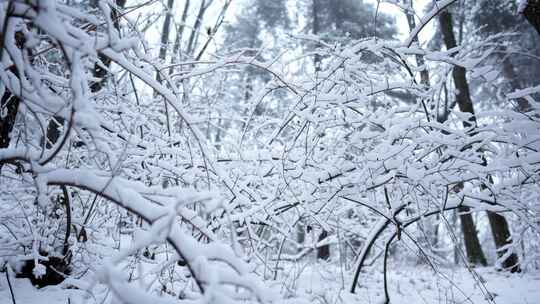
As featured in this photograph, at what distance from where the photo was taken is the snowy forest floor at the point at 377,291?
8.00ft

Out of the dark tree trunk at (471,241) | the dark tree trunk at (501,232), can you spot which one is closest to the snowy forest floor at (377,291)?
the dark tree trunk at (501,232)

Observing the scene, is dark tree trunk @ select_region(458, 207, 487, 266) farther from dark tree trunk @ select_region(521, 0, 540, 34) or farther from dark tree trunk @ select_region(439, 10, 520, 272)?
dark tree trunk @ select_region(521, 0, 540, 34)

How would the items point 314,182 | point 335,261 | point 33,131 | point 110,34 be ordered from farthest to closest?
point 335,261
point 33,131
point 314,182
point 110,34

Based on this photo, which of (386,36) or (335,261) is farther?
(386,36)

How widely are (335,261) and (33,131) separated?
6811 millimetres

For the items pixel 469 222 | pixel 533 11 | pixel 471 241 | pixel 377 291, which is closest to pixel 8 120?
pixel 377 291

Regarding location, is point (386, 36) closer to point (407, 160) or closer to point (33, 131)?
point (407, 160)

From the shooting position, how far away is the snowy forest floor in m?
2.44

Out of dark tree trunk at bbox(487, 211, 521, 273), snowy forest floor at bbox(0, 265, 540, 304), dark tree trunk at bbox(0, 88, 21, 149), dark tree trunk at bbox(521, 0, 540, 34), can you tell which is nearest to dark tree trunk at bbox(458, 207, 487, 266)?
dark tree trunk at bbox(487, 211, 521, 273)

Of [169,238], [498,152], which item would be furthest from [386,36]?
[169,238]

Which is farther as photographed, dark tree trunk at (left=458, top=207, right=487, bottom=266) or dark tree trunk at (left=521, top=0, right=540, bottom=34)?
dark tree trunk at (left=458, top=207, right=487, bottom=266)

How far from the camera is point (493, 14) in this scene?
35.8ft

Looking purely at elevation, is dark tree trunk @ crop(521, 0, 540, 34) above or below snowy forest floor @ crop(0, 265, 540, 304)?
above

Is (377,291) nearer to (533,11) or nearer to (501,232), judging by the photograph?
(533,11)
